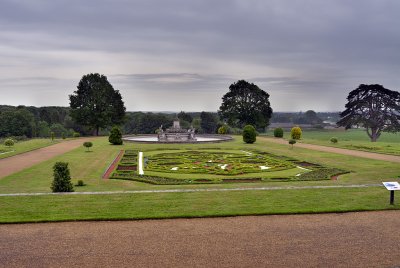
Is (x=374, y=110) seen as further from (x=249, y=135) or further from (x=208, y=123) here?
(x=208, y=123)

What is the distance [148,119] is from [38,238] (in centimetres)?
8495

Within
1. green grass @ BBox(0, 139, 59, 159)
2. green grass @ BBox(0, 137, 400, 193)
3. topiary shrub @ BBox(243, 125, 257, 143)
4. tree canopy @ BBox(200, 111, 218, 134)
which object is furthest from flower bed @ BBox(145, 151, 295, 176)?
tree canopy @ BBox(200, 111, 218, 134)

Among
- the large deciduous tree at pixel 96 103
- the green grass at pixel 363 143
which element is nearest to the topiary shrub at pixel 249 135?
the green grass at pixel 363 143

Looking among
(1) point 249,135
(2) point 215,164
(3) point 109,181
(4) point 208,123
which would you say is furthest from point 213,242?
(4) point 208,123

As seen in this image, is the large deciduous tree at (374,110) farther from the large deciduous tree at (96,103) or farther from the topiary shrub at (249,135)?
the large deciduous tree at (96,103)

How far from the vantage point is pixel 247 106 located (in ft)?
237

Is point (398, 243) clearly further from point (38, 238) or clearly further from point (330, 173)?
point (330, 173)

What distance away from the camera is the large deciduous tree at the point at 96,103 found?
63.8m

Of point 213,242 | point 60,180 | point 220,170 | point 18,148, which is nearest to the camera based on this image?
point 213,242

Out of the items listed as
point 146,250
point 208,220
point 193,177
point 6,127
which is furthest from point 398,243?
point 6,127

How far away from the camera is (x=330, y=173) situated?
23.4 meters

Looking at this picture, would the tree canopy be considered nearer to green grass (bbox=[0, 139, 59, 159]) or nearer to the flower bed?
green grass (bbox=[0, 139, 59, 159])

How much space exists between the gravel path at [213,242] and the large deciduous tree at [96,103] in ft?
178

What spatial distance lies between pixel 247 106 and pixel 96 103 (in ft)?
92.2
